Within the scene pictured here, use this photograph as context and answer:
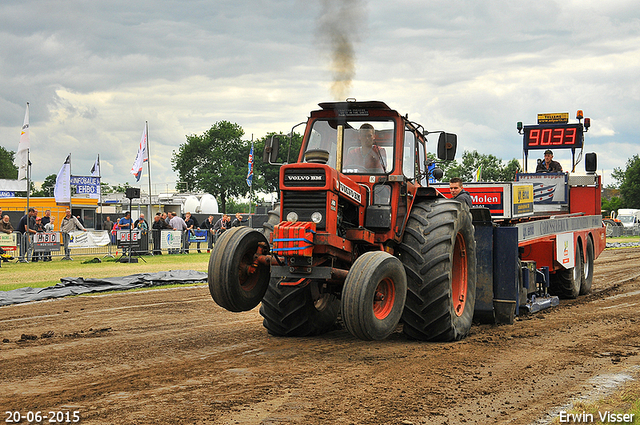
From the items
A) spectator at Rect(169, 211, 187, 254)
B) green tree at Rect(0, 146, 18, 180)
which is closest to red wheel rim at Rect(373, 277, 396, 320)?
spectator at Rect(169, 211, 187, 254)

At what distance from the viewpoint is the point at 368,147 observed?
7516 mm

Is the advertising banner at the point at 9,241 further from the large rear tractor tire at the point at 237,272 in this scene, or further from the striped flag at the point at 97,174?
the large rear tractor tire at the point at 237,272

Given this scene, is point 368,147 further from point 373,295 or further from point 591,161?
point 591,161

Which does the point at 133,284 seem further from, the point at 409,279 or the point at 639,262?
the point at 639,262

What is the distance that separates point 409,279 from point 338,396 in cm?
232

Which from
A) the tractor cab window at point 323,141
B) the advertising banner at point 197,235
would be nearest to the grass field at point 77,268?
the advertising banner at point 197,235

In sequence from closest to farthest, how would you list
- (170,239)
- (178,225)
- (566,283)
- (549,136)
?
(566,283), (549,136), (170,239), (178,225)

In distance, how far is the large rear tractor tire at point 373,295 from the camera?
5996mm

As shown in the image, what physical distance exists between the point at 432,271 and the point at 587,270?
Result: 7.20 meters

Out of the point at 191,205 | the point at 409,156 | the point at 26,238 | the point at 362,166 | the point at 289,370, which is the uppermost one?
the point at 191,205

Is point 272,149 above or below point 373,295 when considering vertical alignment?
above

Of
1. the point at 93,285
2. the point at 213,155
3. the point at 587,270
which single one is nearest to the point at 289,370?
the point at 93,285

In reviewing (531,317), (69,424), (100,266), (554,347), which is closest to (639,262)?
(531,317)

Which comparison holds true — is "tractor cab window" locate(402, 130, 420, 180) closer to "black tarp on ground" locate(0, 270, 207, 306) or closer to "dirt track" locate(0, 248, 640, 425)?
"dirt track" locate(0, 248, 640, 425)
